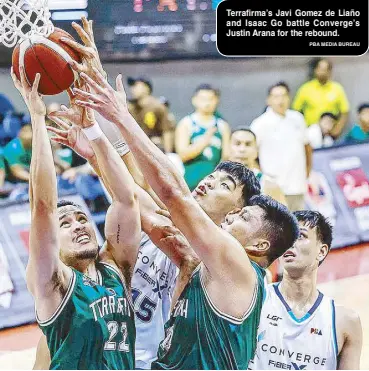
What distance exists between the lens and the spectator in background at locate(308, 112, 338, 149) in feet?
9.53

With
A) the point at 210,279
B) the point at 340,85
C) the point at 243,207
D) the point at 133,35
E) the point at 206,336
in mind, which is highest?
the point at 133,35

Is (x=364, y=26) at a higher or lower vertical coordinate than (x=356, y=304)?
higher

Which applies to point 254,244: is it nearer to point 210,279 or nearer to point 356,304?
point 210,279

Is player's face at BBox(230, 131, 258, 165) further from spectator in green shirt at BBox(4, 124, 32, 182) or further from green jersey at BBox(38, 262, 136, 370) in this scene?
spectator in green shirt at BBox(4, 124, 32, 182)

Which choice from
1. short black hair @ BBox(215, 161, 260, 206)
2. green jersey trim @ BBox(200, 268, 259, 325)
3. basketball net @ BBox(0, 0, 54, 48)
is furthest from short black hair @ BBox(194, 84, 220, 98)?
green jersey trim @ BBox(200, 268, 259, 325)

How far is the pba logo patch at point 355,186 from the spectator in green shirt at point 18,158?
3.96 ft

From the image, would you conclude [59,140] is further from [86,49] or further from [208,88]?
[208,88]

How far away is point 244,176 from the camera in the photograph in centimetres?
288

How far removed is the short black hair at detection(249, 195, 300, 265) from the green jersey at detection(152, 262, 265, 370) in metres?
0.11

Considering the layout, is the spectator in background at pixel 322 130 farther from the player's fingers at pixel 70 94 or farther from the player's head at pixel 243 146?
the player's fingers at pixel 70 94

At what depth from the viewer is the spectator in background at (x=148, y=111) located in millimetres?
2865

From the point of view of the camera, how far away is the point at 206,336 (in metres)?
2.77

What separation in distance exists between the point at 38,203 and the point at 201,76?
0.78 m

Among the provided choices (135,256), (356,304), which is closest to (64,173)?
(135,256)
